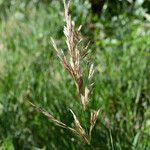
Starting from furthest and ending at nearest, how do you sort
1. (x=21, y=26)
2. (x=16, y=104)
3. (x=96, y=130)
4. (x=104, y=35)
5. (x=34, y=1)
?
(x=34, y=1) → (x=21, y=26) → (x=104, y=35) → (x=16, y=104) → (x=96, y=130)

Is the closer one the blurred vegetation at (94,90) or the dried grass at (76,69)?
the dried grass at (76,69)

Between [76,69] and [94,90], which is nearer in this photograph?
[76,69]

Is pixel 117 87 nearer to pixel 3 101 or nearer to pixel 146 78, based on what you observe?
pixel 146 78

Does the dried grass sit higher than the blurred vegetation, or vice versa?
the dried grass

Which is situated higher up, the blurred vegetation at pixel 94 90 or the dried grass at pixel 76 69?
the dried grass at pixel 76 69

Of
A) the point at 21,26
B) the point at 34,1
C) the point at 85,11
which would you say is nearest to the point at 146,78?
the point at 85,11

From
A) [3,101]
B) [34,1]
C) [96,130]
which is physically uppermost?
[34,1]

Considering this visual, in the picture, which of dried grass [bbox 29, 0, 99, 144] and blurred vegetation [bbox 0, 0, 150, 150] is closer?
dried grass [bbox 29, 0, 99, 144]

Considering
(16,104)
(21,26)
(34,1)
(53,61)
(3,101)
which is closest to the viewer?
(3,101)
